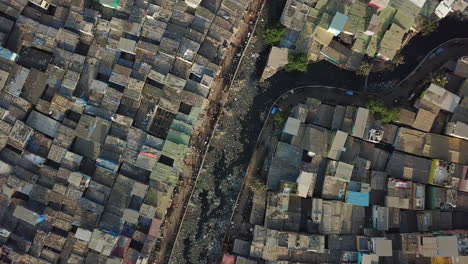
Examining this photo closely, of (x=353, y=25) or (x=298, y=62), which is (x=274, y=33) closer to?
(x=298, y=62)

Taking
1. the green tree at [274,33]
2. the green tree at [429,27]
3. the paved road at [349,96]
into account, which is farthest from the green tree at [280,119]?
the green tree at [429,27]

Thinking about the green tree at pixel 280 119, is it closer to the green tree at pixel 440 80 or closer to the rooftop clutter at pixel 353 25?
the rooftop clutter at pixel 353 25

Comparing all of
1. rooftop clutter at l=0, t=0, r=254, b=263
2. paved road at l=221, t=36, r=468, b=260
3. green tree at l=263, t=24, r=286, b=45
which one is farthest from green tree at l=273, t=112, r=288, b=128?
green tree at l=263, t=24, r=286, b=45

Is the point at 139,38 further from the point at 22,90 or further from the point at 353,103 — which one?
the point at 353,103

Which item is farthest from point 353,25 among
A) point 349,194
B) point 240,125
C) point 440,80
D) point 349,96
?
point 349,194

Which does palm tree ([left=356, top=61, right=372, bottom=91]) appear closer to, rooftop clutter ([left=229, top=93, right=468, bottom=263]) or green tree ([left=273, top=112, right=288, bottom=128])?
rooftop clutter ([left=229, top=93, right=468, bottom=263])
